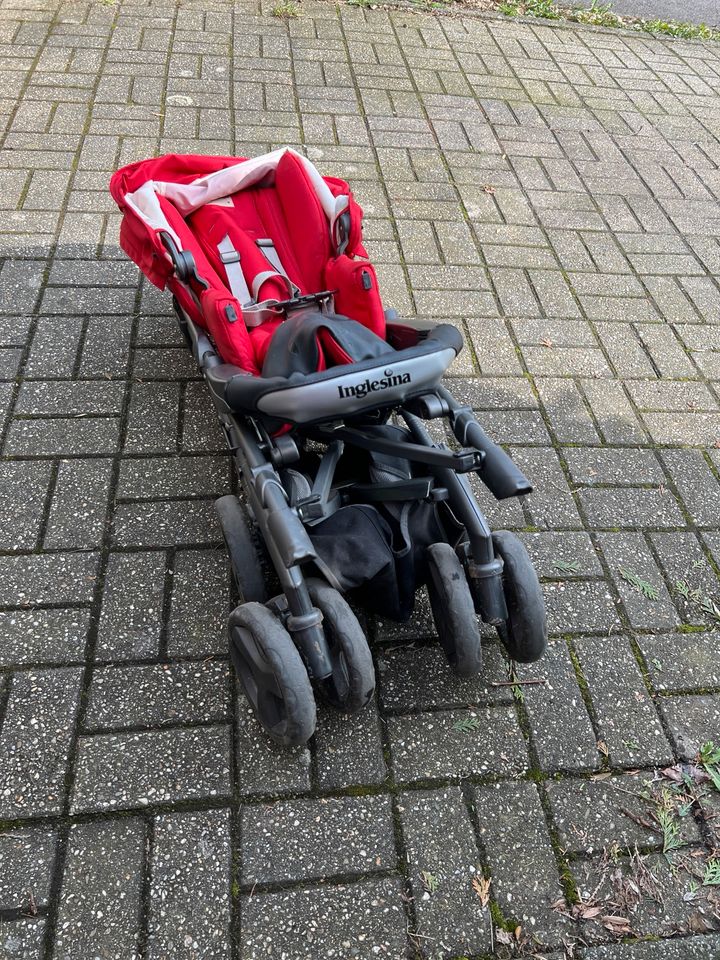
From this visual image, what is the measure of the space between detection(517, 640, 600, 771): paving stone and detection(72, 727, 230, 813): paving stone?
0.91m

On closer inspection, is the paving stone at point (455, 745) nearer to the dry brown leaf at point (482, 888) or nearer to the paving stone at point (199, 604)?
the dry brown leaf at point (482, 888)

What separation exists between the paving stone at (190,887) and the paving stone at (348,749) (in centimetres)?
30

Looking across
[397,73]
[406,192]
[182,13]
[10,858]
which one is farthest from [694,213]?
[10,858]

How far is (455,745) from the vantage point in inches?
88.6

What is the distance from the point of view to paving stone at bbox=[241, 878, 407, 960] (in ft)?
6.15

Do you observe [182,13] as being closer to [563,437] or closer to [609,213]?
[609,213]

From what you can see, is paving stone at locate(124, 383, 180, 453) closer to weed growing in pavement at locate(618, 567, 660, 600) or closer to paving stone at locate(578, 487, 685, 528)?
paving stone at locate(578, 487, 685, 528)

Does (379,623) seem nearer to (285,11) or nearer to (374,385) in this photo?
(374,385)

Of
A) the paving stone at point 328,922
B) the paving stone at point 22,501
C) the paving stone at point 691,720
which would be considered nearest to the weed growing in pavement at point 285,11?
the paving stone at point 22,501

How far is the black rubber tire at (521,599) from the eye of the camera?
86.1 inches

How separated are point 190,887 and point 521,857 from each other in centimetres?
85

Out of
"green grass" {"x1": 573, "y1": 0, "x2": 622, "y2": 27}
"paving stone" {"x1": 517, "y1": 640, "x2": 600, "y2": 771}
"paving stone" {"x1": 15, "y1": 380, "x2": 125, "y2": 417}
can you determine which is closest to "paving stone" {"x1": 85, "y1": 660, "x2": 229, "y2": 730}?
"paving stone" {"x1": 517, "y1": 640, "x2": 600, "y2": 771}

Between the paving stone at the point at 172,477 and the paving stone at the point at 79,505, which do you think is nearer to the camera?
the paving stone at the point at 79,505

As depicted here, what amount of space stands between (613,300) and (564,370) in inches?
28.4
